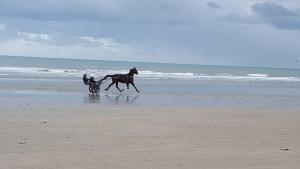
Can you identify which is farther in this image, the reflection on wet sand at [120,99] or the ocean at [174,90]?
the ocean at [174,90]

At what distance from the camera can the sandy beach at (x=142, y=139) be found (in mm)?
8086

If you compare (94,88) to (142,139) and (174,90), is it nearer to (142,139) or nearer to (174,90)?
(174,90)

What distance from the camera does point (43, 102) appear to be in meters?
18.2

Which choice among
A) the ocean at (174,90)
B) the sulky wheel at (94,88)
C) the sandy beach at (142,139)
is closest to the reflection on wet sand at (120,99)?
the ocean at (174,90)

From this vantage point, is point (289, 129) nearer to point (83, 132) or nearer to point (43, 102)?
point (83, 132)

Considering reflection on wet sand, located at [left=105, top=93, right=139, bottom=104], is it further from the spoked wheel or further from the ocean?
the spoked wheel

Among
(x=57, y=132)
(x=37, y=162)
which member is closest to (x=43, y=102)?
(x=57, y=132)

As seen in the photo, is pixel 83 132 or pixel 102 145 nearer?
pixel 102 145

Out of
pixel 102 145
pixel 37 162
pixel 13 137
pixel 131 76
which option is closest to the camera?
pixel 37 162

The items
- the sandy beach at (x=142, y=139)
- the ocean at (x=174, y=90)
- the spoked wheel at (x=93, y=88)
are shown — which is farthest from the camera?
the spoked wheel at (x=93, y=88)

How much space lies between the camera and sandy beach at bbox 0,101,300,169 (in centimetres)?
809

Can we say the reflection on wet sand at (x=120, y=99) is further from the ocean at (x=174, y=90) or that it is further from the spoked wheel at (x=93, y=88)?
the spoked wheel at (x=93, y=88)

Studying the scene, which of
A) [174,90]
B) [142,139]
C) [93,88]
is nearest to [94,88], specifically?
[93,88]

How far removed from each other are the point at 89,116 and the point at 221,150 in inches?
221
